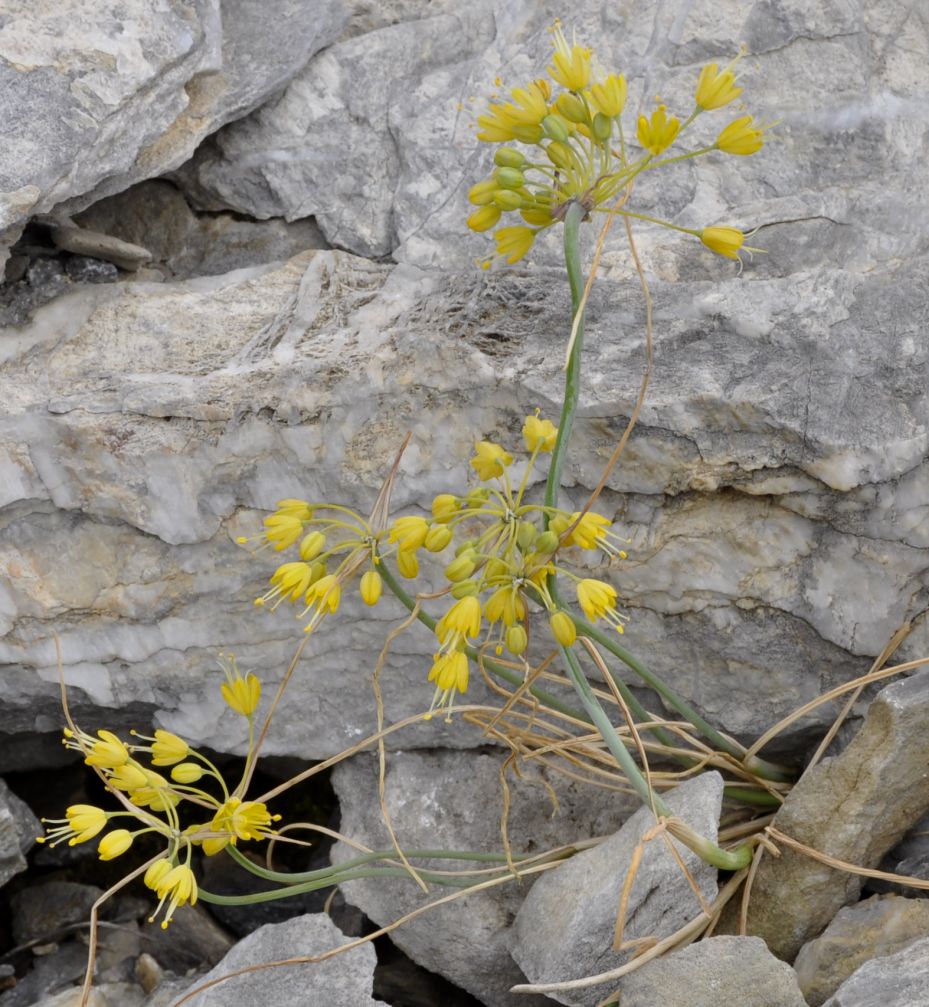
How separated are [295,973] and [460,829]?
50cm

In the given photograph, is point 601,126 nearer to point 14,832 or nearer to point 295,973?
point 295,973

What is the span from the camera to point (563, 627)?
1868 mm

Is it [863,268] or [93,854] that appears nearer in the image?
[863,268]

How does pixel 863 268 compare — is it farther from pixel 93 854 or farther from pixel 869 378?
pixel 93 854

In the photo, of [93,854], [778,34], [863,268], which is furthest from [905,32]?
[93,854]

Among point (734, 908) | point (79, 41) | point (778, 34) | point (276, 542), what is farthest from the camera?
point (778, 34)

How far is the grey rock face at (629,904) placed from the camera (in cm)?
210

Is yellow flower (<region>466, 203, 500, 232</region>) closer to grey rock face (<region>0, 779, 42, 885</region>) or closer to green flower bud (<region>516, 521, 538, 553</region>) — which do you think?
green flower bud (<region>516, 521, 538, 553</region>)

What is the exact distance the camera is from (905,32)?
8.94ft

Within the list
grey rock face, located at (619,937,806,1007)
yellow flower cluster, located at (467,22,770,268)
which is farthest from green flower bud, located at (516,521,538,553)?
grey rock face, located at (619,937,806,1007)

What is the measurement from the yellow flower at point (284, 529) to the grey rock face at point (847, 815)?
3.39 ft

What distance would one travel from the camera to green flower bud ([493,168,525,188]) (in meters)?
1.86

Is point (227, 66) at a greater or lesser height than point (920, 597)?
greater

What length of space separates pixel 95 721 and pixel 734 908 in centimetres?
142
